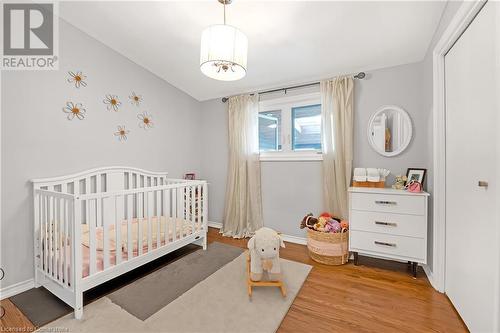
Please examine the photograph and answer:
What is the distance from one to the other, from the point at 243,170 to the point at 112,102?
1.75m

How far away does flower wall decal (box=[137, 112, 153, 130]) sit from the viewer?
278cm

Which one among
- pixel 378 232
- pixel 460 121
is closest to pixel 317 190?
pixel 378 232

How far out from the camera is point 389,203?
202cm

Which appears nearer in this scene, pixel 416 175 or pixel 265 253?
pixel 265 253

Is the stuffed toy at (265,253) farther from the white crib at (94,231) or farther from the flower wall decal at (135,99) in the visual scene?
the flower wall decal at (135,99)

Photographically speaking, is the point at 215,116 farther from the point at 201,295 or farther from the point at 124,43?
the point at 201,295

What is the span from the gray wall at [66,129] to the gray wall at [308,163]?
66 centimetres

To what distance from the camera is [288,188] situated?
9.53 feet

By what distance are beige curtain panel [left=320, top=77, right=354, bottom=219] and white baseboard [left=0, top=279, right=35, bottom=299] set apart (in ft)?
9.33

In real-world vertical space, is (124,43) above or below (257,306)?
above

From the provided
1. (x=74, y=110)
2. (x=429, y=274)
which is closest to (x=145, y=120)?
(x=74, y=110)

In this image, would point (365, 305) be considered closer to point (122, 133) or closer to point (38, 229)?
point (38, 229)

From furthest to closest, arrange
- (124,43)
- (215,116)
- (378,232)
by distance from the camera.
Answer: (215,116)
(124,43)
(378,232)

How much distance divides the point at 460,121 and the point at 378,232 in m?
1.10
